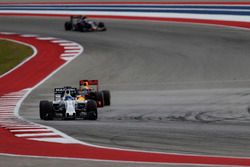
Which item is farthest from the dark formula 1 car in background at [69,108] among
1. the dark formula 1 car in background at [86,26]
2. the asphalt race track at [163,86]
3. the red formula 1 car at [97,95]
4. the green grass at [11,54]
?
the dark formula 1 car in background at [86,26]

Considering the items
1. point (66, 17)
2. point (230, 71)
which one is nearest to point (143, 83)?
point (230, 71)

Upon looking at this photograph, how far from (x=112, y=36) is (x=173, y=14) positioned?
6.52m

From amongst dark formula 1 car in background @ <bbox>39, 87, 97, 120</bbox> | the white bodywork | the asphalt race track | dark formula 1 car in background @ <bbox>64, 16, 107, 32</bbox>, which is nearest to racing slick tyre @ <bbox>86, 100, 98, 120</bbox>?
dark formula 1 car in background @ <bbox>39, 87, 97, 120</bbox>

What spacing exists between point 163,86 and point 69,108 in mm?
5681

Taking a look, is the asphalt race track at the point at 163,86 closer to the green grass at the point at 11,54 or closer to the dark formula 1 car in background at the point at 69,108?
the dark formula 1 car in background at the point at 69,108

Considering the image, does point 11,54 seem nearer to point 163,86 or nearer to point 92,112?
point 163,86

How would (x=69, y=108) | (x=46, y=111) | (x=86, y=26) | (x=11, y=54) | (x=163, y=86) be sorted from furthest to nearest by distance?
(x=86, y=26) < (x=11, y=54) < (x=163, y=86) < (x=69, y=108) < (x=46, y=111)

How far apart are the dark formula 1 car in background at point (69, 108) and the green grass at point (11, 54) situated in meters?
10.1

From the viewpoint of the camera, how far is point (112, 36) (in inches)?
1351

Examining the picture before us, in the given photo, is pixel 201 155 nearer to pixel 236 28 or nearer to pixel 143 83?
pixel 143 83

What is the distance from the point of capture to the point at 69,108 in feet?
53.4

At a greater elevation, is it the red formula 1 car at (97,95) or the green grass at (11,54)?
the green grass at (11,54)

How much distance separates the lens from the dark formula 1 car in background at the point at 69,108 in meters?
16.1

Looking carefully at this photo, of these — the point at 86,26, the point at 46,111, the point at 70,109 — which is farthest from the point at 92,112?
the point at 86,26
